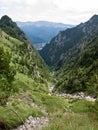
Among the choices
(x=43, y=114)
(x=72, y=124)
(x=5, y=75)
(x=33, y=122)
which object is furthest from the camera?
(x=43, y=114)

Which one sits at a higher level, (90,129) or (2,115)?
(2,115)

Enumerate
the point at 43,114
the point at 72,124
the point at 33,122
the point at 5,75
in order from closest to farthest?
the point at 72,124 < the point at 5,75 < the point at 33,122 < the point at 43,114

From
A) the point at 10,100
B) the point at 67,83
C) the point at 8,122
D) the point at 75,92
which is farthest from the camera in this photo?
the point at 67,83

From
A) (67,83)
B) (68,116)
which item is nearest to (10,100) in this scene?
(68,116)

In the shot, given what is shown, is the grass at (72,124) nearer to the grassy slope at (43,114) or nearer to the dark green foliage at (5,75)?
the grassy slope at (43,114)

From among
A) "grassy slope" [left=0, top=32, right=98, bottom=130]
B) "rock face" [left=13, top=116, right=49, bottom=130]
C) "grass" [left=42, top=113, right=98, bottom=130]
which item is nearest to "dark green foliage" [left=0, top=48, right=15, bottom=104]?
"grassy slope" [left=0, top=32, right=98, bottom=130]

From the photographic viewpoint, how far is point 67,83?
18188 centimetres

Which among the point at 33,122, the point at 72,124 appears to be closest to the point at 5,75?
the point at 33,122

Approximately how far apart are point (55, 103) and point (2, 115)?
3416cm

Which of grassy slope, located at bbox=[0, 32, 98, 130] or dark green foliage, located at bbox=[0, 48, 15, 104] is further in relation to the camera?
dark green foliage, located at bbox=[0, 48, 15, 104]

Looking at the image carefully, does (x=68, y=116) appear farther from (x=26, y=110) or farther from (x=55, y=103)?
(x=55, y=103)

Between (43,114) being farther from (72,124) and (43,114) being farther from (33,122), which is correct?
(72,124)

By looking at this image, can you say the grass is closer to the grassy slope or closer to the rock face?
the grassy slope

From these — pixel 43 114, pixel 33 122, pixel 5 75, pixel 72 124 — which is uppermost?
pixel 5 75
